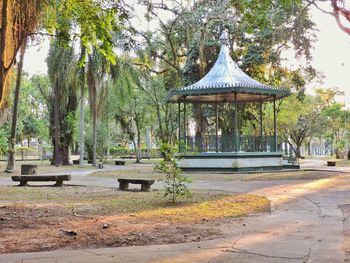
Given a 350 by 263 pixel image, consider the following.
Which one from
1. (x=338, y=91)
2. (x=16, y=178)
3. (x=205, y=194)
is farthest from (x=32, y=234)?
(x=338, y=91)

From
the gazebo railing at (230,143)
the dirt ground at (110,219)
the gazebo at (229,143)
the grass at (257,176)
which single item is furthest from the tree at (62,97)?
the dirt ground at (110,219)

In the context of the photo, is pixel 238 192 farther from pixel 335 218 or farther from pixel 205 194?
pixel 335 218

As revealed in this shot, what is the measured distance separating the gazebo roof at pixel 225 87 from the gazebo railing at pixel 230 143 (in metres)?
2.33

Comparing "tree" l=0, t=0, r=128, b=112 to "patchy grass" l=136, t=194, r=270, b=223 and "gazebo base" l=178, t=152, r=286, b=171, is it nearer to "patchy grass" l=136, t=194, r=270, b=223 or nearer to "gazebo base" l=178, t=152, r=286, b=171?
"patchy grass" l=136, t=194, r=270, b=223

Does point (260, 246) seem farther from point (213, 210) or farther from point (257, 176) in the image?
point (257, 176)

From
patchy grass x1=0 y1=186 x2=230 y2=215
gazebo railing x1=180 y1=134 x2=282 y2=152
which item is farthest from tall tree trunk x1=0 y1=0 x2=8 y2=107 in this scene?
gazebo railing x1=180 y1=134 x2=282 y2=152

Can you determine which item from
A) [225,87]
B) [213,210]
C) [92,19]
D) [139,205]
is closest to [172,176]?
[139,205]

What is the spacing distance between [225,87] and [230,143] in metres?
2.97

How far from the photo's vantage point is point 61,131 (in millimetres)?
36781

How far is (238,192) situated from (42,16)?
23.6 feet

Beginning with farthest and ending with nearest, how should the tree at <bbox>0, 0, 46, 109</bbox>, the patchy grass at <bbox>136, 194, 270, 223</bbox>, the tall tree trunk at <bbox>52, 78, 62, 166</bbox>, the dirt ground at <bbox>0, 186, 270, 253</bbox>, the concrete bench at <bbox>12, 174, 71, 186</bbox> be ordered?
the tall tree trunk at <bbox>52, 78, 62, 166</bbox>, the concrete bench at <bbox>12, 174, 71, 186</bbox>, the tree at <bbox>0, 0, 46, 109</bbox>, the patchy grass at <bbox>136, 194, 270, 223</bbox>, the dirt ground at <bbox>0, 186, 270, 253</bbox>

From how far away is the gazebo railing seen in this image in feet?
79.6

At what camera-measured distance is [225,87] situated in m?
23.4

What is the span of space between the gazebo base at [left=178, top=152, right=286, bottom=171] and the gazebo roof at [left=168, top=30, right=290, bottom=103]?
319 cm
